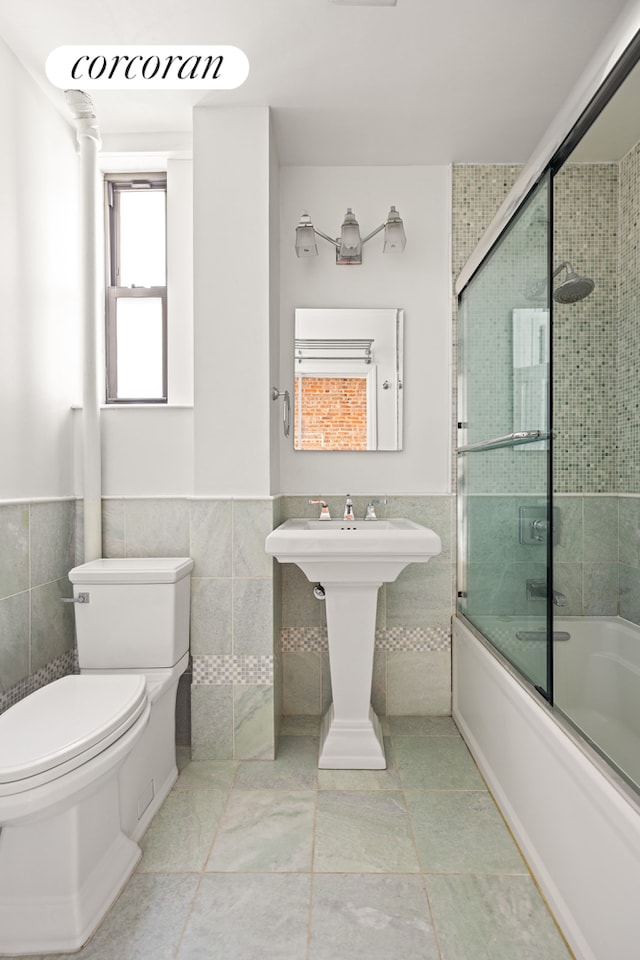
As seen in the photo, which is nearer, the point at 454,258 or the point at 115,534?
the point at 115,534

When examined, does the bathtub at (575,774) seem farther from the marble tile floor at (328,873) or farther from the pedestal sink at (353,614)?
the pedestal sink at (353,614)

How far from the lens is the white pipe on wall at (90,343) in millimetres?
2273

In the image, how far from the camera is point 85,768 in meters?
1.33

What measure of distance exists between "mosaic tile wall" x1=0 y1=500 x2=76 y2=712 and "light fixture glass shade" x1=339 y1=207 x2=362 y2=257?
1576 millimetres

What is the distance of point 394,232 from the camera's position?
98.2 inches

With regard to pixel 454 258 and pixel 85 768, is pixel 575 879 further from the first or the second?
pixel 454 258

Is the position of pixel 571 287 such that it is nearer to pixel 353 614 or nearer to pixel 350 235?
pixel 350 235

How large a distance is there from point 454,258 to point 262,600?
1702 millimetres

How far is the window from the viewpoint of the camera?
8.43 feet

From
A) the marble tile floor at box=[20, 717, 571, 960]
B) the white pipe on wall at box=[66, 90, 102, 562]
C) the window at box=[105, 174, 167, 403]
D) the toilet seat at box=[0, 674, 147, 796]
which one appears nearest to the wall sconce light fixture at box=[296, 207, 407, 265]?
the window at box=[105, 174, 167, 403]

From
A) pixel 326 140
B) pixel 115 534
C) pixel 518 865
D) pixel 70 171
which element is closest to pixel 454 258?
pixel 326 140

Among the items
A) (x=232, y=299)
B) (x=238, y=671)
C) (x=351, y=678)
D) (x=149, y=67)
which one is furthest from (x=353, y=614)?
(x=149, y=67)

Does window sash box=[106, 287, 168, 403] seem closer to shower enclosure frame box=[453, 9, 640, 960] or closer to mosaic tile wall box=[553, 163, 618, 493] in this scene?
shower enclosure frame box=[453, 9, 640, 960]

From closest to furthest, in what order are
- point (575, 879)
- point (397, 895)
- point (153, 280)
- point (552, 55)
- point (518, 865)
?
point (575, 879) < point (397, 895) < point (518, 865) < point (552, 55) < point (153, 280)
